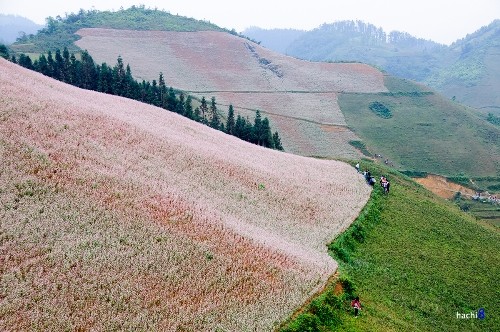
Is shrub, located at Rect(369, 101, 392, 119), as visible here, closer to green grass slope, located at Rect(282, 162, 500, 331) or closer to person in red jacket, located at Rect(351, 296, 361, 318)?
green grass slope, located at Rect(282, 162, 500, 331)

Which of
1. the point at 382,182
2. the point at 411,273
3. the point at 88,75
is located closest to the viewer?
the point at 411,273

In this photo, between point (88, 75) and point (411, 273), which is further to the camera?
point (88, 75)

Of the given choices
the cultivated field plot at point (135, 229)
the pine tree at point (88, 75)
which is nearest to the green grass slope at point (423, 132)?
the pine tree at point (88, 75)

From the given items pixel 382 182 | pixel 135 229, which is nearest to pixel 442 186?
pixel 382 182

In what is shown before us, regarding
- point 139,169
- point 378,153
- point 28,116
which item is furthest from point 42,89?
point 378,153

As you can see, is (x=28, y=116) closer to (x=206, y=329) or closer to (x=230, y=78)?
(x=206, y=329)

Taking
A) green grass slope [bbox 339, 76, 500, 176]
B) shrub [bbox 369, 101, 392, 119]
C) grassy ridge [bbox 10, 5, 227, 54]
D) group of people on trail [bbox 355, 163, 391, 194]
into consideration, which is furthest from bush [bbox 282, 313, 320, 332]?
grassy ridge [bbox 10, 5, 227, 54]

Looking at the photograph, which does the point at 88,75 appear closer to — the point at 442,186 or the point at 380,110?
the point at 442,186
